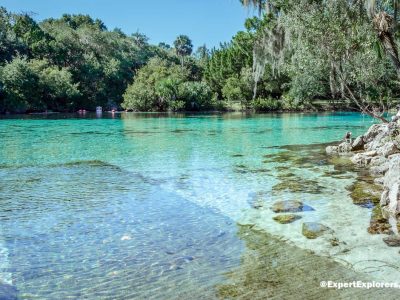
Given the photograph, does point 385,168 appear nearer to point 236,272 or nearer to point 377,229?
point 377,229

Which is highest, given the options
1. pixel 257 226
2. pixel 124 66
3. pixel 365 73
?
pixel 124 66

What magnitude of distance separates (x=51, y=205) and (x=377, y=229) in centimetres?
602

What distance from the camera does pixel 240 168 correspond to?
1254 centimetres

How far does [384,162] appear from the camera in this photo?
37.8 feet

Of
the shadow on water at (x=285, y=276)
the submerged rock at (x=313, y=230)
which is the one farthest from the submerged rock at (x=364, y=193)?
the shadow on water at (x=285, y=276)

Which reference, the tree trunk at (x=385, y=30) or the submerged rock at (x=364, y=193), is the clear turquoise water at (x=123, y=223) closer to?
the submerged rock at (x=364, y=193)

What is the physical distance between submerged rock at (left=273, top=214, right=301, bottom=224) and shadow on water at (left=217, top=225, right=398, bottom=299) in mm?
1055

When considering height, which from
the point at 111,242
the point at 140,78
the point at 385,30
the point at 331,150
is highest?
the point at 140,78

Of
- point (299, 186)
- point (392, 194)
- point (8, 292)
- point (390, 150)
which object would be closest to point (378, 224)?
point (392, 194)

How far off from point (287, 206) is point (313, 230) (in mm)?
1420

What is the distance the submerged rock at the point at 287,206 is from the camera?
7.41m

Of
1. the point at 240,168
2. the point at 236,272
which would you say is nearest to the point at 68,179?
the point at 240,168

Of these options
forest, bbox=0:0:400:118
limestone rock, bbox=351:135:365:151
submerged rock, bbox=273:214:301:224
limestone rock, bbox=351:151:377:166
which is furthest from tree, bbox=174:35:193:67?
submerged rock, bbox=273:214:301:224

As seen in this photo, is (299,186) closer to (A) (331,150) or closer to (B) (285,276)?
(B) (285,276)
